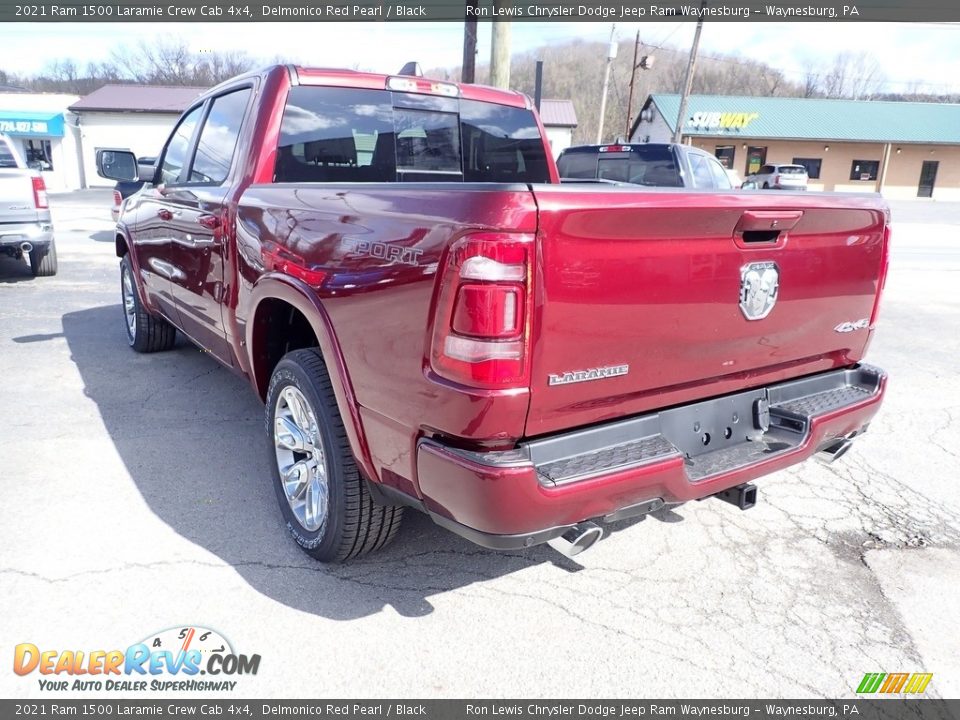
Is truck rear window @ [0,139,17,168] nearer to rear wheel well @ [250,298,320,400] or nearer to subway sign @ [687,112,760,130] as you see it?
rear wheel well @ [250,298,320,400]

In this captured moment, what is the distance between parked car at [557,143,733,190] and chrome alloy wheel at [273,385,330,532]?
7326 mm

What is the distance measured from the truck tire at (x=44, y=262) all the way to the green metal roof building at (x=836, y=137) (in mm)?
36061

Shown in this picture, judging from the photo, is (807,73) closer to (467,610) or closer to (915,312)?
(915,312)

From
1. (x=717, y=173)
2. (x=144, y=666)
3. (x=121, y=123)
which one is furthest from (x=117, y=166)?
(x=121, y=123)

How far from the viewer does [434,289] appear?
1.99 metres

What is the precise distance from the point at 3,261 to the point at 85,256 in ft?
5.04

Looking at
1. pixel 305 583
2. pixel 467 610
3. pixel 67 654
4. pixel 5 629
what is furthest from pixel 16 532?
pixel 467 610

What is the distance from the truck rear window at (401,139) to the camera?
11.4ft

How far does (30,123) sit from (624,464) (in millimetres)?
44892

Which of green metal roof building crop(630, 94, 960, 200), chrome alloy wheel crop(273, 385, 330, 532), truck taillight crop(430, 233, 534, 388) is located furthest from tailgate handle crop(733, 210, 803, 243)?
green metal roof building crop(630, 94, 960, 200)

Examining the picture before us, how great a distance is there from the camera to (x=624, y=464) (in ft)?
7.07

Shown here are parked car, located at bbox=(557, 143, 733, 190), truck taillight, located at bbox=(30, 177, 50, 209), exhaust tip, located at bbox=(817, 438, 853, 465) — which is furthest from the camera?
parked car, located at bbox=(557, 143, 733, 190)

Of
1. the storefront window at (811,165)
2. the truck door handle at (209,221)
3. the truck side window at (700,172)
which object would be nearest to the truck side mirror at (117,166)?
the truck door handle at (209,221)

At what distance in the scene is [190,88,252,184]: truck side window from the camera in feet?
11.8
